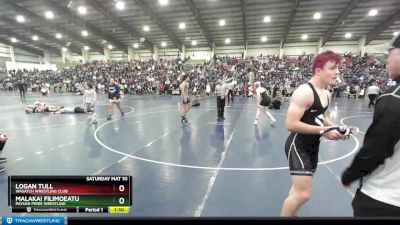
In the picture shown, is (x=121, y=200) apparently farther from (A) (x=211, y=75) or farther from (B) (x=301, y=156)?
(A) (x=211, y=75)

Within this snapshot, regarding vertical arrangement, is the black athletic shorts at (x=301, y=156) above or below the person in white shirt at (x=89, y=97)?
below

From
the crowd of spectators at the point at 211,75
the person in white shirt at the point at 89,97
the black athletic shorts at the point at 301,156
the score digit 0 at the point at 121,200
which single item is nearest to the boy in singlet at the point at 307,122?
the black athletic shorts at the point at 301,156

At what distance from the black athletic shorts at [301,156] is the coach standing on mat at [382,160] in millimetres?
843

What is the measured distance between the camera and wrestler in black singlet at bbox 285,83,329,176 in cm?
264

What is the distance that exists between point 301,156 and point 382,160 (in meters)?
1.12

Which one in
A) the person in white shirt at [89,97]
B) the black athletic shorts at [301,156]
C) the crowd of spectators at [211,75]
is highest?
the crowd of spectators at [211,75]

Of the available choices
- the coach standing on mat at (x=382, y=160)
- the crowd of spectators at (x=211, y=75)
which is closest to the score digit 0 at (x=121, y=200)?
the coach standing on mat at (x=382, y=160)

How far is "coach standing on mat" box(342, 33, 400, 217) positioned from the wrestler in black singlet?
33.6 inches
